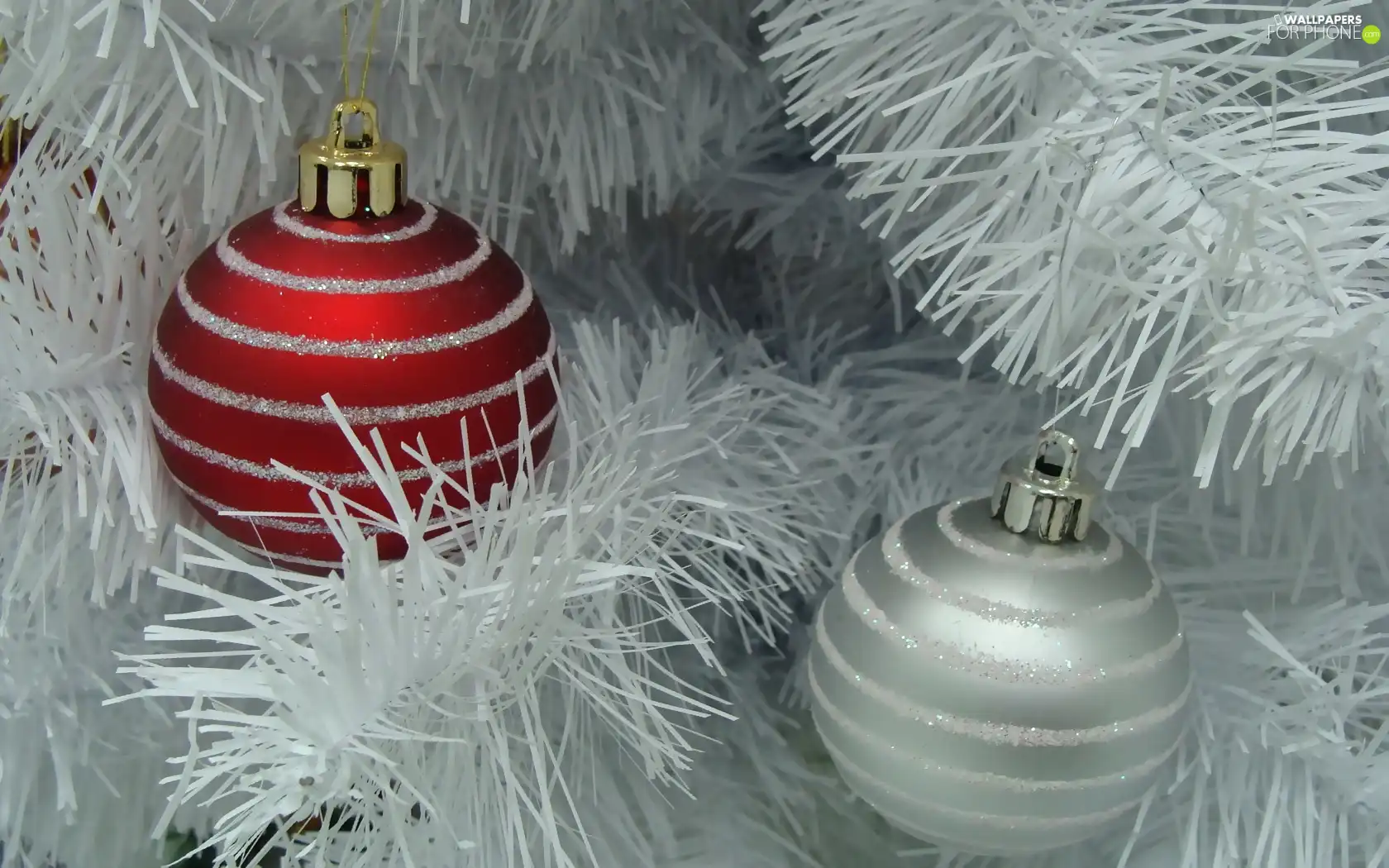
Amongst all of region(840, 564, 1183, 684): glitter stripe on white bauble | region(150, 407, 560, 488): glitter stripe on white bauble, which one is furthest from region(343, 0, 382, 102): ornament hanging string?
region(840, 564, 1183, 684): glitter stripe on white bauble

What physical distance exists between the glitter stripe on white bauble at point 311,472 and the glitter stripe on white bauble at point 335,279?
0.05 metres

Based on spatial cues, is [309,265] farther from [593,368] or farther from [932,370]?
[932,370]

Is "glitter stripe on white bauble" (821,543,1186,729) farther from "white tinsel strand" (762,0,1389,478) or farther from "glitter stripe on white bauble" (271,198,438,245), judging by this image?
"glitter stripe on white bauble" (271,198,438,245)

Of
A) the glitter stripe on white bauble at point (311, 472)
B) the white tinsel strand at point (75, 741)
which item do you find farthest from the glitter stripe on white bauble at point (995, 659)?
the white tinsel strand at point (75, 741)

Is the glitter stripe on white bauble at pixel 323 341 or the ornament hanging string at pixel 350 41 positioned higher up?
the ornament hanging string at pixel 350 41

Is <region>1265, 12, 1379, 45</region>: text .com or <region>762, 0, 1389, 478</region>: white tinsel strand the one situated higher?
<region>1265, 12, 1379, 45</region>: text .com

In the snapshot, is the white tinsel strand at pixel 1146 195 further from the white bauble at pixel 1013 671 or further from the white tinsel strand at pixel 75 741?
the white tinsel strand at pixel 75 741

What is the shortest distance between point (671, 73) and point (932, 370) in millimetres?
180

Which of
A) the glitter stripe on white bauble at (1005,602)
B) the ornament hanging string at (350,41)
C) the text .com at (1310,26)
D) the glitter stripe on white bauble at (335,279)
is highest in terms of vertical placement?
the text .com at (1310,26)

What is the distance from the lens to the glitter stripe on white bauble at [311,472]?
0.28 m

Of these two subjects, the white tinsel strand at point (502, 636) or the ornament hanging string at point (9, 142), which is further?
the ornament hanging string at point (9, 142)

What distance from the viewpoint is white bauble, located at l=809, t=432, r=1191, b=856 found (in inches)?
10.8

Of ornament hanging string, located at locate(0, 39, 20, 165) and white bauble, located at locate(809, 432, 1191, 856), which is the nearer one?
white bauble, located at locate(809, 432, 1191, 856)

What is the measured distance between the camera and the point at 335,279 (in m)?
0.29
